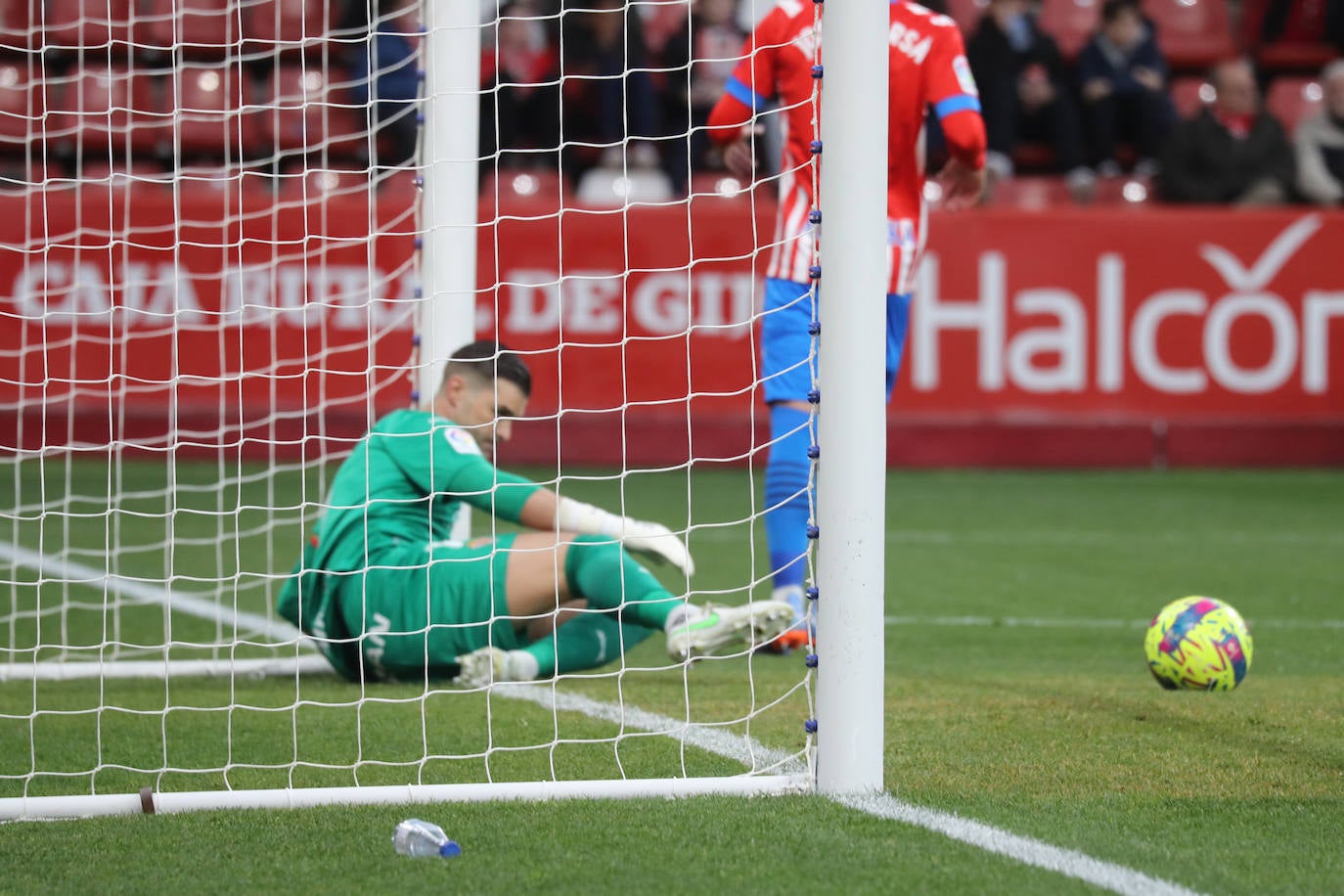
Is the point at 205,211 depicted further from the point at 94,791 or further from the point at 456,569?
the point at 94,791

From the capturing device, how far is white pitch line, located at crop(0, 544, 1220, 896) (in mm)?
2613

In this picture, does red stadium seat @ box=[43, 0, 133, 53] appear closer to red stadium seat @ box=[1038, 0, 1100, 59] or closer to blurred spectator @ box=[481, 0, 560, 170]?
blurred spectator @ box=[481, 0, 560, 170]

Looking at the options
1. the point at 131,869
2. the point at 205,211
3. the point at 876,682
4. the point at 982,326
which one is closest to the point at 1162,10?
the point at 982,326

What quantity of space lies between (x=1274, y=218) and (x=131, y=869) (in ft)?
32.4

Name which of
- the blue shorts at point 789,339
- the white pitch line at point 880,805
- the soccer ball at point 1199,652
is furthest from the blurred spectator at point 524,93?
the soccer ball at point 1199,652

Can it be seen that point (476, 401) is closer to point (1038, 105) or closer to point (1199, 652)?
point (1199, 652)

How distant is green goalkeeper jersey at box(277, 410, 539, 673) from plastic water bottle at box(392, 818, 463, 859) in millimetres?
1546

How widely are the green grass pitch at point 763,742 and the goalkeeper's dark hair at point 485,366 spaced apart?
1.58 feet

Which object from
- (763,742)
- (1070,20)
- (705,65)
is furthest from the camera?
(1070,20)

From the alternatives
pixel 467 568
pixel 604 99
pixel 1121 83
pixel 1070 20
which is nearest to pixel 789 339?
pixel 467 568

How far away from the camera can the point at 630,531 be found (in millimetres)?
4230

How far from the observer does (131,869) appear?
2.71m

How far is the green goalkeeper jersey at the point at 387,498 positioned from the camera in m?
4.36

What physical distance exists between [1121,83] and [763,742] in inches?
388
